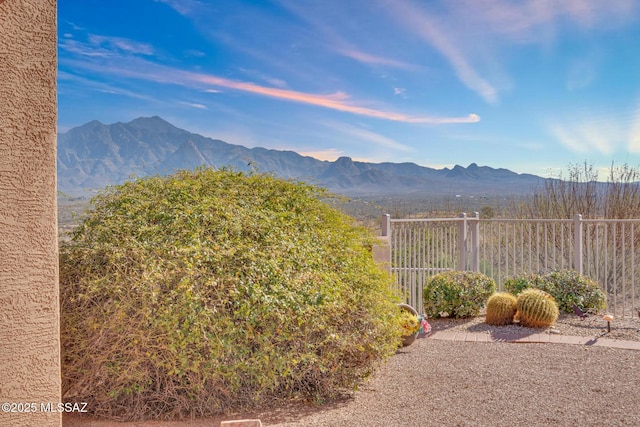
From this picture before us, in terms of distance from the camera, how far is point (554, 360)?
4.84 meters

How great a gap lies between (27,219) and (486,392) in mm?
3422

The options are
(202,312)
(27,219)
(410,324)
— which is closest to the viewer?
(27,219)

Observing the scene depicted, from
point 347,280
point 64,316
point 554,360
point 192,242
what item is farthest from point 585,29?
point 64,316

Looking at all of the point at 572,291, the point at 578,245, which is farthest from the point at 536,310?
the point at 578,245

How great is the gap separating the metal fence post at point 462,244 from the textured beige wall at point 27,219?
281 inches

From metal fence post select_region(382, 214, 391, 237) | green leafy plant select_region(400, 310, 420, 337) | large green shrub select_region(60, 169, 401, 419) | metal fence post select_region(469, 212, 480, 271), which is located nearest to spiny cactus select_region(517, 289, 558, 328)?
green leafy plant select_region(400, 310, 420, 337)

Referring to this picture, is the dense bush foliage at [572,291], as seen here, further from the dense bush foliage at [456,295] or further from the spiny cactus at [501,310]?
the spiny cactus at [501,310]

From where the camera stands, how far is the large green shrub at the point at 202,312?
310cm

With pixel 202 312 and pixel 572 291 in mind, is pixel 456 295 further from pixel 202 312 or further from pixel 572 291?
pixel 202 312

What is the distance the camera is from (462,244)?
8562 mm

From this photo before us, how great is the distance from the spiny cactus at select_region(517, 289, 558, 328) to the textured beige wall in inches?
217

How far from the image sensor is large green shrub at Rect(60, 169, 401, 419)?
3.10 meters

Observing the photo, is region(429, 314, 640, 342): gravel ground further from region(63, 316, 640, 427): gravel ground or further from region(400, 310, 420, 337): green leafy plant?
region(400, 310, 420, 337): green leafy plant

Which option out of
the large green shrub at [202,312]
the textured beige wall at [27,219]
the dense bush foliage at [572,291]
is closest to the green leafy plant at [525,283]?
the dense bush foliage at [572,291]
